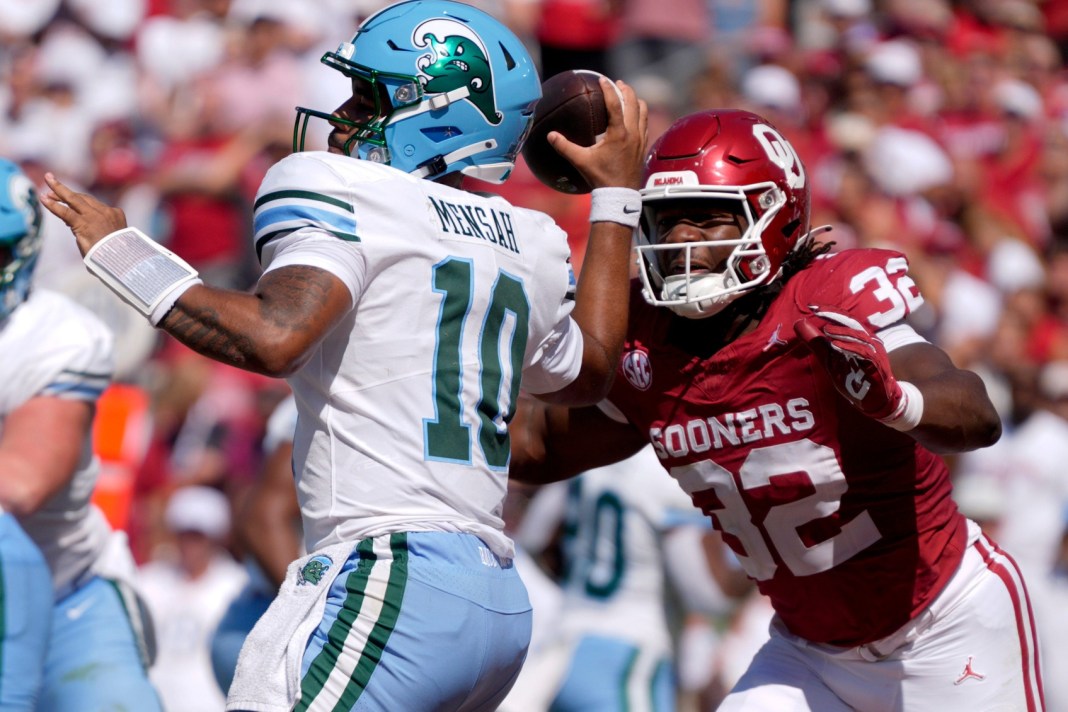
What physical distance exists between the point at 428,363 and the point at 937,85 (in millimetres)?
9327

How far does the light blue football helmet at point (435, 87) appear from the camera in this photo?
10.7 feet

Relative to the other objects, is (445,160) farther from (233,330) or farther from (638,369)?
(638,369)

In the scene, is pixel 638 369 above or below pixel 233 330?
below

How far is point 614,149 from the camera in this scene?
147 inches

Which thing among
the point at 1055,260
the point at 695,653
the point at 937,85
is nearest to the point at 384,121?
the point at 695,653

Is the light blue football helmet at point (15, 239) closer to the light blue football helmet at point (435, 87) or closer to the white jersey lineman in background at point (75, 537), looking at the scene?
the white jersey lineman in background at point (75, 537)

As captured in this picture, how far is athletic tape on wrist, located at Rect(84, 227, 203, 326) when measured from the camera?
2848mm

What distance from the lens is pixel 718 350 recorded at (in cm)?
388

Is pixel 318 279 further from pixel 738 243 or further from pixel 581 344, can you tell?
pixel 738 243

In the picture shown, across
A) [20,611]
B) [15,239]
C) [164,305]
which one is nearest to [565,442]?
[20,611]

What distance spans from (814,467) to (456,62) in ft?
4.24

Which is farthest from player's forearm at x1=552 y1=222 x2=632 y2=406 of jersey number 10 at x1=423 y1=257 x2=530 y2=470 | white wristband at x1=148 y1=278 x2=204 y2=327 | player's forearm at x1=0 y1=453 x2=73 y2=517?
player's forearm at x1=0 y1=453 x2=73 y2=517

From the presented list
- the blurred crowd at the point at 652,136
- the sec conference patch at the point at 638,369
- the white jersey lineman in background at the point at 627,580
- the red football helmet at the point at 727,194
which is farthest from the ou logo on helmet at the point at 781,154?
the blurred crowd at the point at 652,136

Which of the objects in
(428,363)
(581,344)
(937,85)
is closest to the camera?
(428,363)
